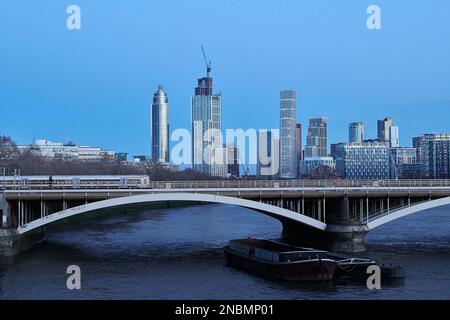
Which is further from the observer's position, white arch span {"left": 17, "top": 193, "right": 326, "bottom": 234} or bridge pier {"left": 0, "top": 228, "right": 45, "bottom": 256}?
white arch span {"left": 17, "top": 193, "right": 326, "bottom": 234}

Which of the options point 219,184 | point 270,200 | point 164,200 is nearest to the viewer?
point 164,200

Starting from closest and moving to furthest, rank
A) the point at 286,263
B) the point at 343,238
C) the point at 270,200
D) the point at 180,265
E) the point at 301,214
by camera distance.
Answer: the point at 286,263
the point at 180,265
the point at 343,238
the point at 301,214
the point at 270,200

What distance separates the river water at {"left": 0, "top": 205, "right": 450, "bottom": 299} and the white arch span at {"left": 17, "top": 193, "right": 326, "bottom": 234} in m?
2.43

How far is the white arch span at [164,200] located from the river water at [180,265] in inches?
95.7

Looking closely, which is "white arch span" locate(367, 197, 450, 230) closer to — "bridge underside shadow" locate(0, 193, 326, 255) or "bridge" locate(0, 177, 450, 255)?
"bridge" locate(0, 177, 450, 255)

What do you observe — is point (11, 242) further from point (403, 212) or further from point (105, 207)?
point (403, 212)

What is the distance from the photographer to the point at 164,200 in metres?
47.2

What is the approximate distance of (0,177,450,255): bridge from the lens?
46.0 meters

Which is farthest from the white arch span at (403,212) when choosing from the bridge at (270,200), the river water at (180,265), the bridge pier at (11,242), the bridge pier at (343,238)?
the bridge pier at (11,242)

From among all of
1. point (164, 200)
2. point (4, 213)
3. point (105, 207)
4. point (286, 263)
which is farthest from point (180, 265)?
point (4, 213)

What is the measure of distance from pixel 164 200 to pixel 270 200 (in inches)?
313

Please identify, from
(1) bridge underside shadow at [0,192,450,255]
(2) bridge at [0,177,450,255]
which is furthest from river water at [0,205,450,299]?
(2) bridge at [0,177,450,255]

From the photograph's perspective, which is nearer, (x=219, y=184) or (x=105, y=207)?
(x=105, y=207)

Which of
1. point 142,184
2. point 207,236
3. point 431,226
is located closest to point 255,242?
point 142,184
